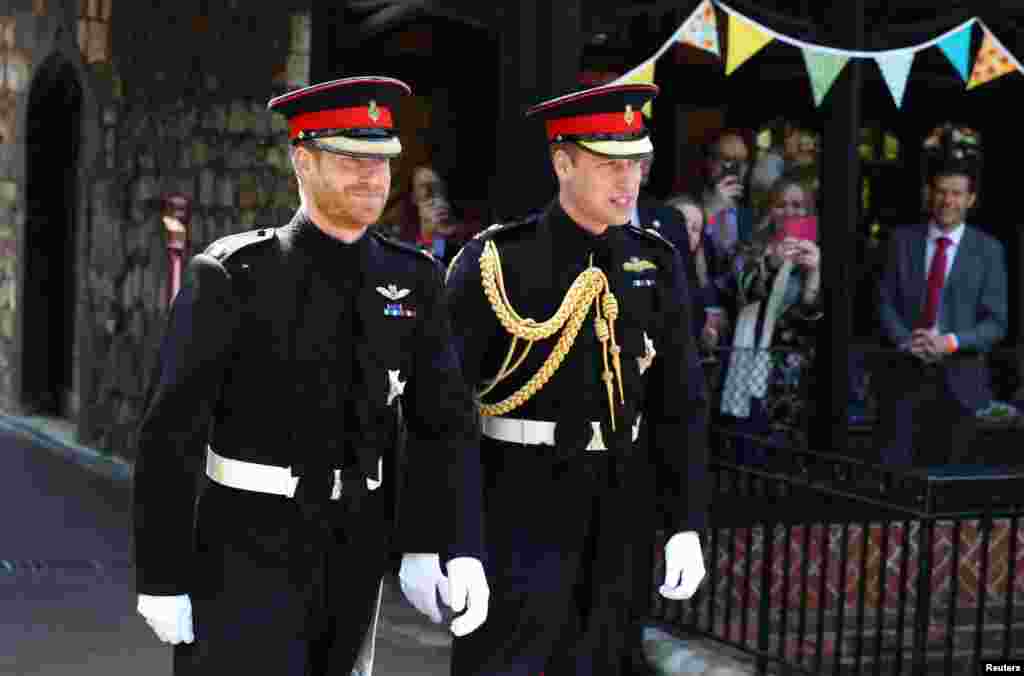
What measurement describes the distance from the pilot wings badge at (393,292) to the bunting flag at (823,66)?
461 centimetres

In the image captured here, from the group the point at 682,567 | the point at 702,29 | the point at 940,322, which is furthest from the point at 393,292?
the point at 940,322

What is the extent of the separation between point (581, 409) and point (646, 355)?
249 millimetres

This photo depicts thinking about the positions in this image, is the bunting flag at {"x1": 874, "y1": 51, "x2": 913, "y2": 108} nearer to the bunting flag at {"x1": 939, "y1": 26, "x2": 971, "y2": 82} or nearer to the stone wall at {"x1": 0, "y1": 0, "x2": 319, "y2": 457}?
the bunting flag at {"x1": 939, "y1": 26, "x2": 971, "y2": 82}

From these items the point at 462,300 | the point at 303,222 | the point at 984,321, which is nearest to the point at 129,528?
the point at 984,321

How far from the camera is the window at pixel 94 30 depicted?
11688mm

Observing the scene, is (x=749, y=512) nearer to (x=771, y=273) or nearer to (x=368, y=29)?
(x=771, y=273)

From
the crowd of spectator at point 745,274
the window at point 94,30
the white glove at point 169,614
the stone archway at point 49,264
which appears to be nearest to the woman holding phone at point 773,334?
the crowd of spectator at point 745,274

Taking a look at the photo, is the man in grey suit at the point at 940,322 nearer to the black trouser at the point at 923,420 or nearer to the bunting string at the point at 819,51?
the black trouser at the point at 923,420

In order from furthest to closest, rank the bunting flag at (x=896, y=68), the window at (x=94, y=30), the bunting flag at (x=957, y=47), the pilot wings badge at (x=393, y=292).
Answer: the window at (x=94, y=30) → the bunting flag at (x=957, y=47) → the bunting flag at (x=896, y=68) → the pilot wings badge at (x=393, y=292)

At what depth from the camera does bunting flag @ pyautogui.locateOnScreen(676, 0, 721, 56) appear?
8391 mm

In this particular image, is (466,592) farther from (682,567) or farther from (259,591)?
(682,567)

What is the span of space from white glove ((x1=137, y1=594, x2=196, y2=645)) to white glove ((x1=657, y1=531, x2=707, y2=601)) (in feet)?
4.68

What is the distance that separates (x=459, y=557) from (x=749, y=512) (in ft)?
9.09

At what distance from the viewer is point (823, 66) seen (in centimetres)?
873
